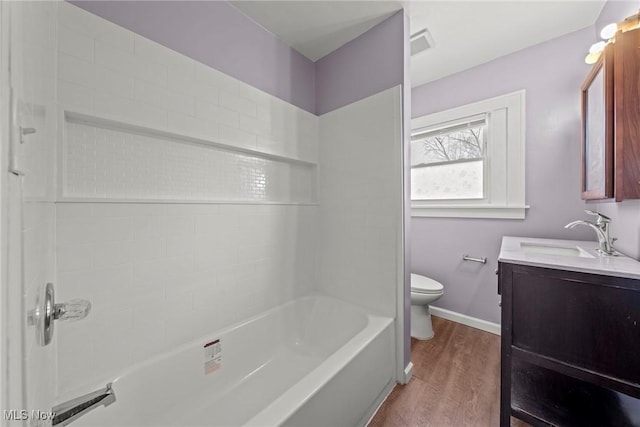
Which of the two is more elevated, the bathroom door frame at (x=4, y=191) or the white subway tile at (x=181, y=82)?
the white subway tile at (x=181, y=82)

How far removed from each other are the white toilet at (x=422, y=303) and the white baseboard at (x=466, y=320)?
35 cm

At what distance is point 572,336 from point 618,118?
40.4 inches

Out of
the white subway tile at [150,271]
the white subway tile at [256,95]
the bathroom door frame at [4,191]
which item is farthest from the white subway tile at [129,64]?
the bathroom door frame at [4,191]

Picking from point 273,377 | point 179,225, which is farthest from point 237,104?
point 273,377

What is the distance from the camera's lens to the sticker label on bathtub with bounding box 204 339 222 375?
4.26 ft

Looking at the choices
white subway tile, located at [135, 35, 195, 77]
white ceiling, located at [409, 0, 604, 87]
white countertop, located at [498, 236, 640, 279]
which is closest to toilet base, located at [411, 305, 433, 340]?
white countertop, located at [498, 236, 640, 279]

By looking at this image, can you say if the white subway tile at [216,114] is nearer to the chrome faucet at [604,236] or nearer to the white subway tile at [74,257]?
the white subway tile at [74,257]

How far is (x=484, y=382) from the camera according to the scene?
1.52m

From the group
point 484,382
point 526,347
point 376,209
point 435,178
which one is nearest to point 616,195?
point 526,347

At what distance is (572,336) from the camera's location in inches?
39.7

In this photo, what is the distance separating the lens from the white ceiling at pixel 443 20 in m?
1.57

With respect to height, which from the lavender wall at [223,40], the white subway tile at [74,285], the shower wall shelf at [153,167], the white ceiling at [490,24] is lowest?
the white subway tile at [74,285]

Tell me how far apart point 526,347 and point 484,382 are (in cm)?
63

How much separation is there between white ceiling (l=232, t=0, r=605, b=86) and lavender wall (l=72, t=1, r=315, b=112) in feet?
0.34
